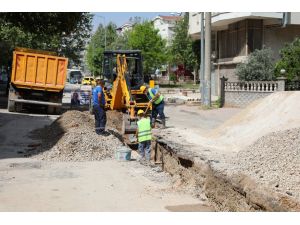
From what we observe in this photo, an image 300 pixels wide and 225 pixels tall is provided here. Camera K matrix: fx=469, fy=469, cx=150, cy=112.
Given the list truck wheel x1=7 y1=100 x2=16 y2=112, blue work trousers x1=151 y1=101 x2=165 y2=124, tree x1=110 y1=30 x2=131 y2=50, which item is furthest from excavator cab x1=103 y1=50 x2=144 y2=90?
tree x1=110 y1=30 x2=131 y2=50

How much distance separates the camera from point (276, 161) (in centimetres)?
→ 929

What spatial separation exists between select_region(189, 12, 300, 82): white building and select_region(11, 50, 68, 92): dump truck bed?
1421 centimetres

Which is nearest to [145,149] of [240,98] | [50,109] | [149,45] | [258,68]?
[50,109]

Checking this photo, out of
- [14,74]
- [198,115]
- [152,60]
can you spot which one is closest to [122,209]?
[14,74]

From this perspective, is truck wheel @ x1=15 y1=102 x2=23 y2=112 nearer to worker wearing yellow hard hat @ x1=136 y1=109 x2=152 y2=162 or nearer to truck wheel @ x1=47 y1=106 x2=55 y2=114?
truck wheel @ x1=47 y1=106 x2=55 y2=114

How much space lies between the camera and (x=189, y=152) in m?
11.9

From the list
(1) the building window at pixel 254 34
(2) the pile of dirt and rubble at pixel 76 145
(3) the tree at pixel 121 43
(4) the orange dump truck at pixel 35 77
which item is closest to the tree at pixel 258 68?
(1) the building window at pixel 254 34

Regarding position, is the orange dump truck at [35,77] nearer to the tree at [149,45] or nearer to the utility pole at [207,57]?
the utility pole at [207,57]

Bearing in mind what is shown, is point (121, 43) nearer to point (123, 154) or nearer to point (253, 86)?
point (253, 86)

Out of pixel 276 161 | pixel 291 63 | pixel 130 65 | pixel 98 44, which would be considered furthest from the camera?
pixel 98 44

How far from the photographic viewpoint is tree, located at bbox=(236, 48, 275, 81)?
28219 millimetres

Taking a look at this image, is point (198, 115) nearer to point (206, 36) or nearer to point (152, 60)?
point (206, 36)

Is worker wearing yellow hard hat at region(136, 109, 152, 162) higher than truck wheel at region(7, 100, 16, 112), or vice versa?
truck wheel at region(7, 100, 16, 112)

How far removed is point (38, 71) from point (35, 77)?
0.33m
